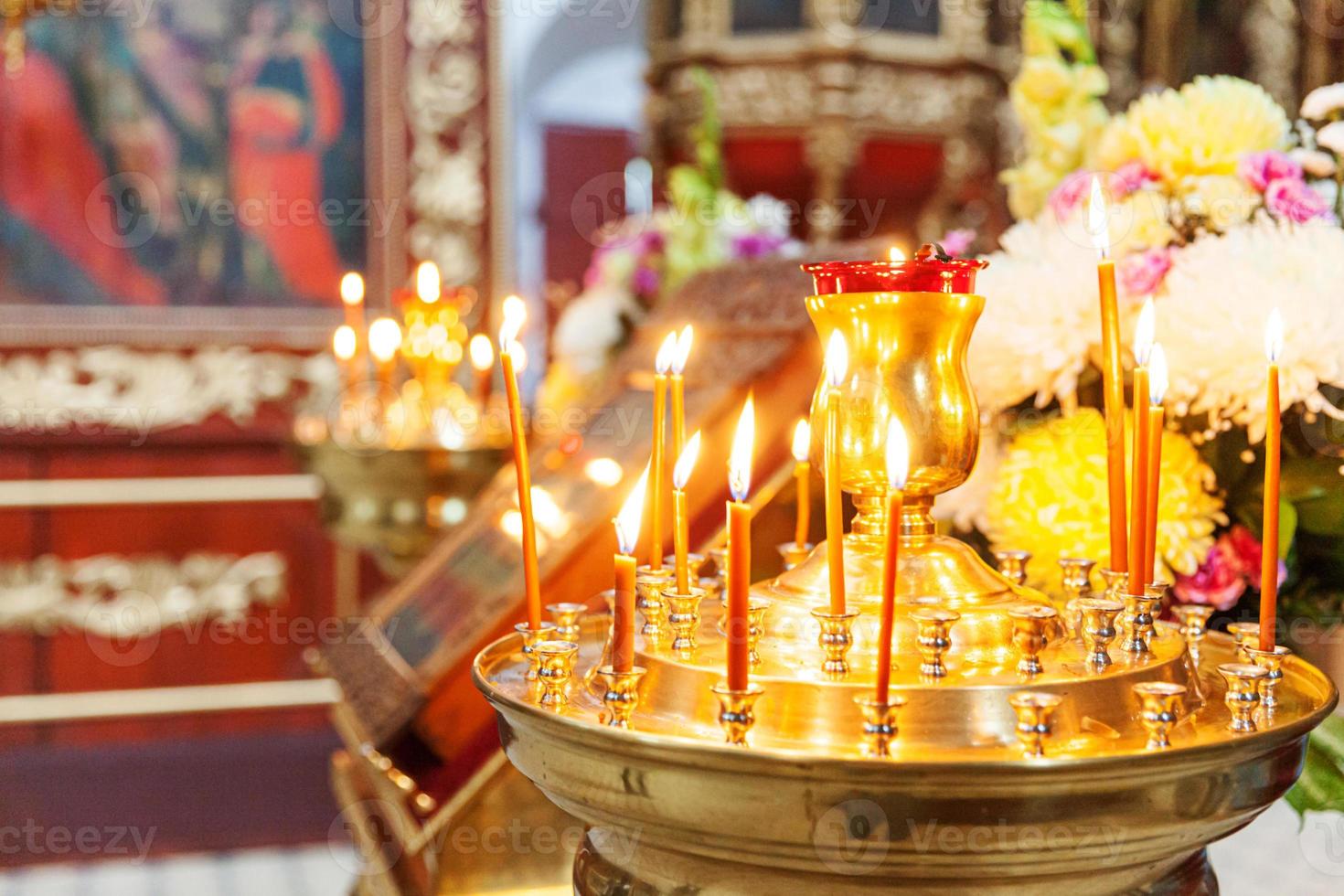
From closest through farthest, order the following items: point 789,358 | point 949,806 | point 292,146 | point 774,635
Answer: point 949,806 → point 774,635 → point 789,358 → point 292,146

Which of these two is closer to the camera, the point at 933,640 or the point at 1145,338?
the point at 933,640

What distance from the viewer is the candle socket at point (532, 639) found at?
67 centimetres

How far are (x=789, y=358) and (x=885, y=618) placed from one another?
0.89m

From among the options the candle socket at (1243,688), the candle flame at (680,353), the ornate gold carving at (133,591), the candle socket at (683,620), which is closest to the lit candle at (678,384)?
the candle flame at (680,353)

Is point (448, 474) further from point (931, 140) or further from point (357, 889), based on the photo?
point (931, 140)

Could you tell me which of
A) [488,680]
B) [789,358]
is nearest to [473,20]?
[789,358]

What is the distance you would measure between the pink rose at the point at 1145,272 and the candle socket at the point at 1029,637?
474 millimetres

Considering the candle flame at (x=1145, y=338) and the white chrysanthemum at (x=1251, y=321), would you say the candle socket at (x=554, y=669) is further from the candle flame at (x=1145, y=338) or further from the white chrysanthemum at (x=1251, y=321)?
the white chrysanthemum at (x=1251, y=321)

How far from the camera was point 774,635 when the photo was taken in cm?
68

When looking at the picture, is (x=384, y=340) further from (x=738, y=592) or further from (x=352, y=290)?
(x=738, y=592)

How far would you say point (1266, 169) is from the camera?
3.50 feet

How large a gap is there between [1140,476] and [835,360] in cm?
22

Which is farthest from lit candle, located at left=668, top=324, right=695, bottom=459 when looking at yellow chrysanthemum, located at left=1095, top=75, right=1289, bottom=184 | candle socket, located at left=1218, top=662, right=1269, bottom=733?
yellow chrysanthemum, located at left=1095, top=75, right=1289, bottom=184

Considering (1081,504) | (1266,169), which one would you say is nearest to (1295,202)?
(1266,169)
